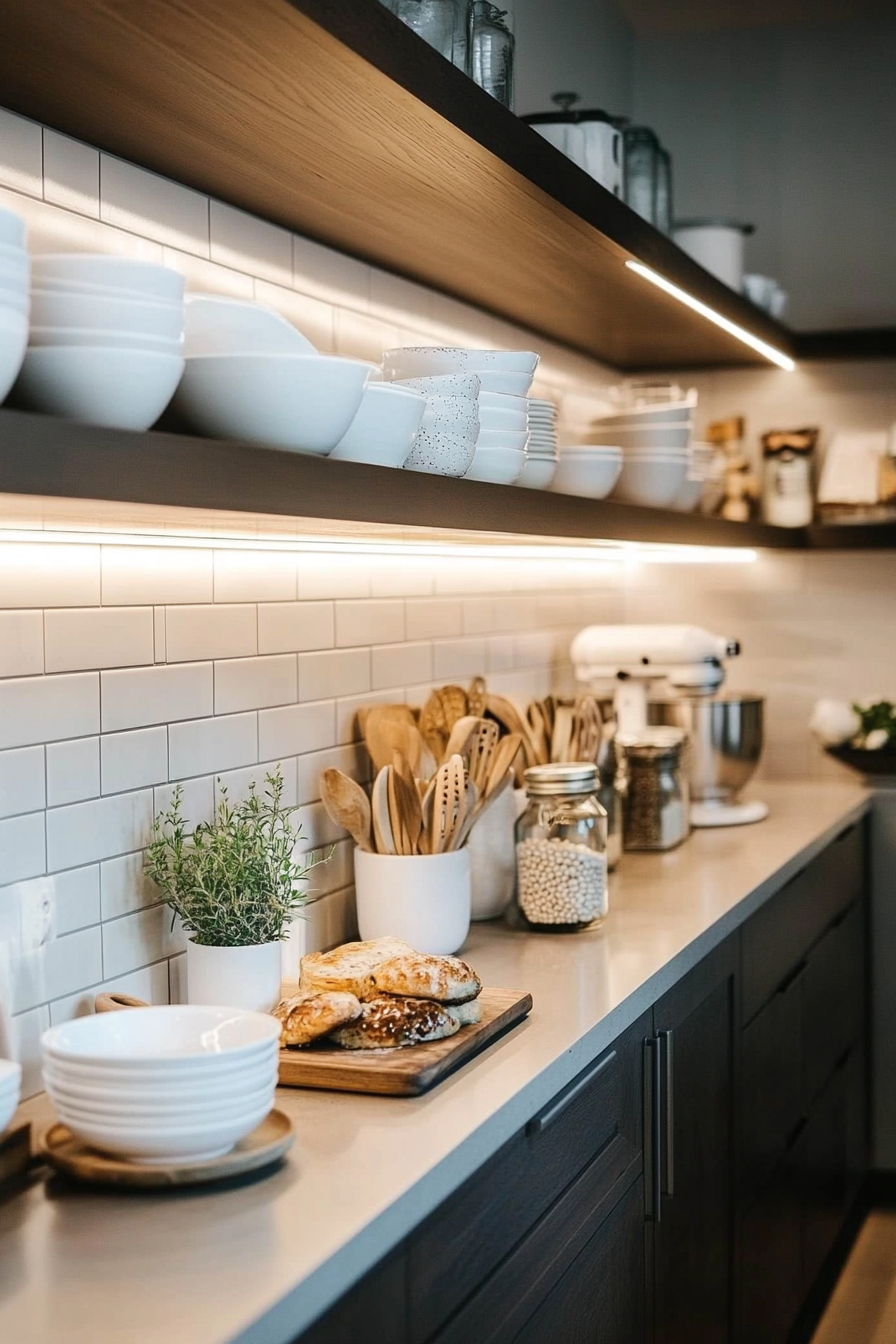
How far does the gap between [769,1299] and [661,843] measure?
2.79ft

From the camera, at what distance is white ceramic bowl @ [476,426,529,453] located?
6.73ft

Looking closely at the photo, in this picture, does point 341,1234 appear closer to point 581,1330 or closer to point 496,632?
point 581,1330

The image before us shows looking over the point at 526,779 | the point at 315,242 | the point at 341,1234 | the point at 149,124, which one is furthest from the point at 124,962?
the point at 315,242

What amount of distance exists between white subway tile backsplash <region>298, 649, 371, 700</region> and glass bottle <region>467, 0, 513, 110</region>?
0.82 metres

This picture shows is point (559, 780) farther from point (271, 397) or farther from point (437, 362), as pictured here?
point (271, 397)

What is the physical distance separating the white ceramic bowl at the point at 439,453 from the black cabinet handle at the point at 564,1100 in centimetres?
73

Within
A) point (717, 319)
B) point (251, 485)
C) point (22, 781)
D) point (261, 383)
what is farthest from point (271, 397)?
point (717, 319)

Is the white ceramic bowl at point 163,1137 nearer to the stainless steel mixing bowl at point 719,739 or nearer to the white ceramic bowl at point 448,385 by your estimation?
the white ceramic bowl at point 448,385

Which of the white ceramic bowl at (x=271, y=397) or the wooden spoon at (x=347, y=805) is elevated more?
the white ceramic bowl at (x=271, y=397)

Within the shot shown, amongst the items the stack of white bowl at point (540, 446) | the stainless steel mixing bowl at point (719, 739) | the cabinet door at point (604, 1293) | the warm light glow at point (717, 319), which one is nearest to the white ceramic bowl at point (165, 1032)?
the cabinet door at point (604, 1293)

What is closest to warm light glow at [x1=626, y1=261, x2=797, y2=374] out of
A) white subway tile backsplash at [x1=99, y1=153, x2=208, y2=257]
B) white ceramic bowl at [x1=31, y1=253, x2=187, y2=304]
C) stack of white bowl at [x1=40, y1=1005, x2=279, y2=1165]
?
white subway tile backsplash at [x1=99, y1=153, x2=208, y2=257]

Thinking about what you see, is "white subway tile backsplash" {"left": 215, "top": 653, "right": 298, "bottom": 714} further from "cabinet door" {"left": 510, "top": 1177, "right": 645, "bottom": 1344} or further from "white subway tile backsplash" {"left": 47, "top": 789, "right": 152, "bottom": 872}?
"cabinet door" {"left": 510, "top": 1177, "right": 645, "bottom": 1344}

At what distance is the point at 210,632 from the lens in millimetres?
1989

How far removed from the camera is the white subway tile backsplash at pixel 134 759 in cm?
176
